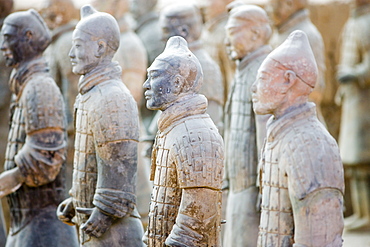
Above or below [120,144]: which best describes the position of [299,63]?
above

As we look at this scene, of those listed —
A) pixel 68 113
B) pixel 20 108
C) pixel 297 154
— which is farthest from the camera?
pixel 68 113

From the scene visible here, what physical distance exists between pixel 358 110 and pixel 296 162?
205 inches

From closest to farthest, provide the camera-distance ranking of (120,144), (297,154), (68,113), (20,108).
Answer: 1. (297,154)
2. (120,144)
3. (20,108)
4. (68,113)

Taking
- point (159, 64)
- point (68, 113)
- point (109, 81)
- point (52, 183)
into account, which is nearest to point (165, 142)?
point (159, 64)

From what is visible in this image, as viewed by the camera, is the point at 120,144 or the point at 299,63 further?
the point at 120,144

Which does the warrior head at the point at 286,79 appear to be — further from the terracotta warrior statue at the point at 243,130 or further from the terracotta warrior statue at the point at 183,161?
the terracotta warrior statue at the point at 243,130

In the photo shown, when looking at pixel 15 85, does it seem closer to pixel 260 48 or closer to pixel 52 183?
pixel 52 183

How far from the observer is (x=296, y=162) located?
483 cm

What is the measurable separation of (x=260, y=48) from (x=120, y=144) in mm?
1672

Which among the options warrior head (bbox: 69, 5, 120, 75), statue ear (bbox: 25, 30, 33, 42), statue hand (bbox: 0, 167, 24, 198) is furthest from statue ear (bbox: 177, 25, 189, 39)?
statue hand (bbox: 0, 167, 24, 198)

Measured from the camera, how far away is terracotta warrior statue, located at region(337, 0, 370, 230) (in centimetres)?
974

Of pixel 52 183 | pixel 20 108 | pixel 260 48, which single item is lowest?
pixel 52 183

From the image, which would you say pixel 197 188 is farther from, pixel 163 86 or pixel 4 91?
pixel 4 91

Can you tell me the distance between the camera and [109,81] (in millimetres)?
Result: 5688
